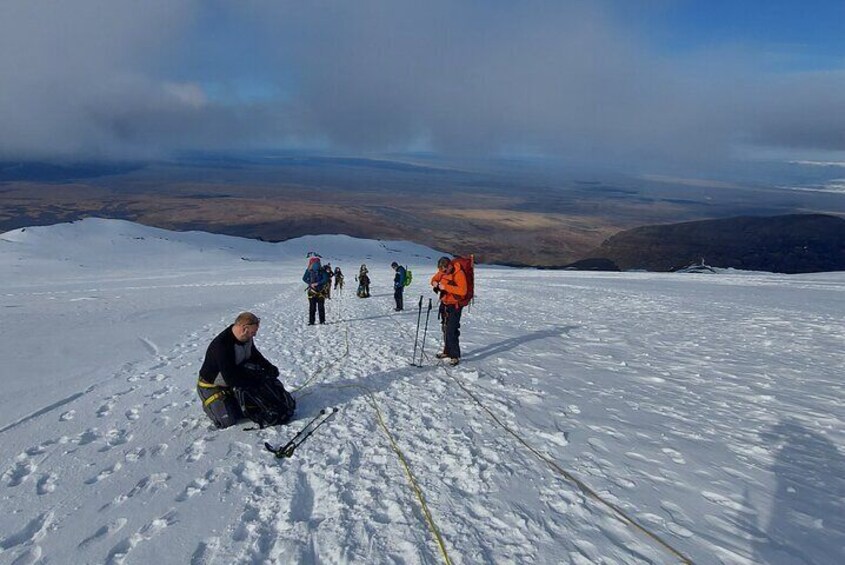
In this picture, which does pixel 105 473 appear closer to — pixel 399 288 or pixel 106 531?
pixel 106 531

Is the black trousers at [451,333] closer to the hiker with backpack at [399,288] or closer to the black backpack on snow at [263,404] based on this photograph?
the black backpack on snow at [263,404]

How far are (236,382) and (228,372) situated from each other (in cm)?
16

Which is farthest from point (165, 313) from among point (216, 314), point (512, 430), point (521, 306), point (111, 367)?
point (512, 430)

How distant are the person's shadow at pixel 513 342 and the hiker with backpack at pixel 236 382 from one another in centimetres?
449

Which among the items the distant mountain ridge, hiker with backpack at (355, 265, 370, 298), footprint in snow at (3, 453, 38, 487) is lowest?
the distant mountain ridge

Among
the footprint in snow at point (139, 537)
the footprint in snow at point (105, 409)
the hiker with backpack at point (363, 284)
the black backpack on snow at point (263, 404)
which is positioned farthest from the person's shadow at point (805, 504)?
the hiker with backpack at point (363, 284)

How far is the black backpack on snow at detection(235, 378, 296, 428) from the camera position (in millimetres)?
6074

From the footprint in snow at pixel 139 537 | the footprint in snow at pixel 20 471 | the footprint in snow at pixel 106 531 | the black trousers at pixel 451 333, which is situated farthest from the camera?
the black trousers at pixel 451 333

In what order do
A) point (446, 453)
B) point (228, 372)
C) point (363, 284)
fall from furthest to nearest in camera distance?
1. point (363, 284)
2. point (228, 372)
3. point (446, 453)

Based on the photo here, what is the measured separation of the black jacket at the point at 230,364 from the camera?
5934 millimetres

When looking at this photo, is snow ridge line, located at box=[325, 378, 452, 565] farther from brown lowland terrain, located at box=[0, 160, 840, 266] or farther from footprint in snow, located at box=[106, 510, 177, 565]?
brown lowland terrain, located at box=[0, 160, 840, 266]

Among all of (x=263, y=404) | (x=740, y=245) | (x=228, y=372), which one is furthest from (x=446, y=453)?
(x=740, y=245)

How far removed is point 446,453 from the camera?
5.60 meters

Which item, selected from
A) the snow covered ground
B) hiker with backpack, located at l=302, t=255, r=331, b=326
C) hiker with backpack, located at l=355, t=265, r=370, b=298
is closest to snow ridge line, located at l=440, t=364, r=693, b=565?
the snow covered ground
